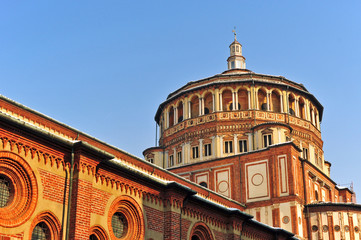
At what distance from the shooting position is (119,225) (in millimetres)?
19266

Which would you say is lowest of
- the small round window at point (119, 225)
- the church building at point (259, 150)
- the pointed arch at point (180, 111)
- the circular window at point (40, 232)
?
the circular window at point (40, 232)

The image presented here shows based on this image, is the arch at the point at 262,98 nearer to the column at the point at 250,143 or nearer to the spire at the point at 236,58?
the column at the point at 250,143

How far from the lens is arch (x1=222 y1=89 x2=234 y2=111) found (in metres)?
46.0

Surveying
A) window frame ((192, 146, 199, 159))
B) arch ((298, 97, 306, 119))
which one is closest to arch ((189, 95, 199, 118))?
window frame ((192, 146, 199, 159))

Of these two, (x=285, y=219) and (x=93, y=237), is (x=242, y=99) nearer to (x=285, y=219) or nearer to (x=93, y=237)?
(x=285, y=219)

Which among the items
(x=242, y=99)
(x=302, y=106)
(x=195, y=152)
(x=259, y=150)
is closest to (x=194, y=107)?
(x=242, y=99)

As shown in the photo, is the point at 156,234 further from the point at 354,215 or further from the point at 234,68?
the point at 234,68

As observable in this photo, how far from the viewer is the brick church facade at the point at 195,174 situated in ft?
53.1

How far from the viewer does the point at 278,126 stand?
42.3m

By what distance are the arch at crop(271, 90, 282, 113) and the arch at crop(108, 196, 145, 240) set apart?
28.2 metres

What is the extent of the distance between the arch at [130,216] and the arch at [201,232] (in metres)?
3.53

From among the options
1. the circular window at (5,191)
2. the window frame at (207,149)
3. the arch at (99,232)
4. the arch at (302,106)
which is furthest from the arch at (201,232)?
the arch at (302,106)

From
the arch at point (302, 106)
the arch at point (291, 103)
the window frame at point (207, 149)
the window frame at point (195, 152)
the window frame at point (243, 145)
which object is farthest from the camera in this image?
the arch at point (302, 106)

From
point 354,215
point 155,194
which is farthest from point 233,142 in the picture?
point 155,194
